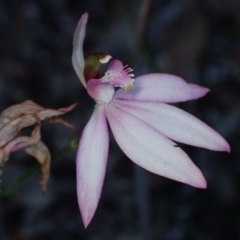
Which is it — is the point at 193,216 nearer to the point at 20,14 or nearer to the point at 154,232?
the point at 154,232

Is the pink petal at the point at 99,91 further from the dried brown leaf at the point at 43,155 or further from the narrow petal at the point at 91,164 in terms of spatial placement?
the dried brown leaf at the point at 43,155

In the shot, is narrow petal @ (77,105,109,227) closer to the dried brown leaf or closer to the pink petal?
the pink petal

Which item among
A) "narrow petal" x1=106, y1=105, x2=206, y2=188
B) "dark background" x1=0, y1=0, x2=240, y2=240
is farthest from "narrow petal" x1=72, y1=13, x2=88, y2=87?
"dark background" x1=0, y1=0, x2=240, y2=240

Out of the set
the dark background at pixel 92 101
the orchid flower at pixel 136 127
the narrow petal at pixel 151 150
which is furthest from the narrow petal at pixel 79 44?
the dark background at pixel 92 101

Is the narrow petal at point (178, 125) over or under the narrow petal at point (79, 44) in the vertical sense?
under

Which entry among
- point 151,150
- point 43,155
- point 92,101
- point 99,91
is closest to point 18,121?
point 43,155

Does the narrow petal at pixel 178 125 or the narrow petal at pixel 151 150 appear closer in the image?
the narrow petal at pixel 151 150

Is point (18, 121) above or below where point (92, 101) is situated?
above

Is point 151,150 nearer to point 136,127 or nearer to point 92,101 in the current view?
point 136,127

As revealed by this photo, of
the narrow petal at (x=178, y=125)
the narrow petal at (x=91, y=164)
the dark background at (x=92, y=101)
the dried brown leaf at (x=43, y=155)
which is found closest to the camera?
the narrow petal at (x=91, y=164)

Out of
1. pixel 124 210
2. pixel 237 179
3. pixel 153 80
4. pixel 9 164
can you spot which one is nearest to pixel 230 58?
pixel 237 179
